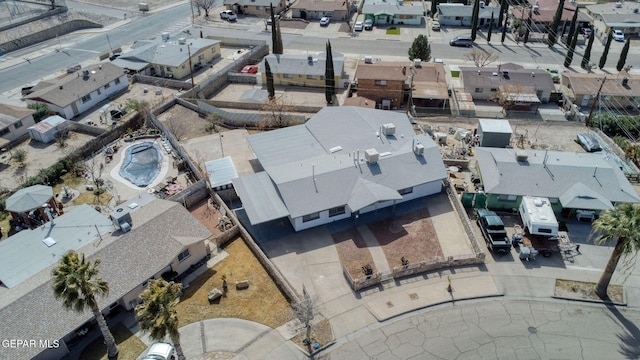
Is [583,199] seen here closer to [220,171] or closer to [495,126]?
[495,126]

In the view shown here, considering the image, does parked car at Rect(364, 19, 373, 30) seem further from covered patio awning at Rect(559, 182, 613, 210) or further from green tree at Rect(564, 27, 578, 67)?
covered patio awning at Rect(559, 182, 613, 210)

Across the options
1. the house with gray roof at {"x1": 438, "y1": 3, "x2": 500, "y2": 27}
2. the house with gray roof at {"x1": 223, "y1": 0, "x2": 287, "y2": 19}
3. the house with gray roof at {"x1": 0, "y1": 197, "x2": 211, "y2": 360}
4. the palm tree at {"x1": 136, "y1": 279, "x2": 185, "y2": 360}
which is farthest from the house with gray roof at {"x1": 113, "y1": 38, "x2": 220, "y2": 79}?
the palm tree at {"x1": 136, "y1": 279, "x2": 185, "y2": 360}

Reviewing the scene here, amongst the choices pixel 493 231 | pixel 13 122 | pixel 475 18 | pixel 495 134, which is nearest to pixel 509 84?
pixel 495 134

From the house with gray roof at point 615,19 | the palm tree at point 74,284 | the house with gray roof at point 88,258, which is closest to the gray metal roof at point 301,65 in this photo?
the house with gray roof at point 88,258

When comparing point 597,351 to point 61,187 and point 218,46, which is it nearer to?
point 61,187

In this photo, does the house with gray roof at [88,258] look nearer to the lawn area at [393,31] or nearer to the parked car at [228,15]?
the lawn area at [393,31]

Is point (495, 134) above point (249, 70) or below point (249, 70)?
below

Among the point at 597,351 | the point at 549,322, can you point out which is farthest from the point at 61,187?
the point at 597,351
